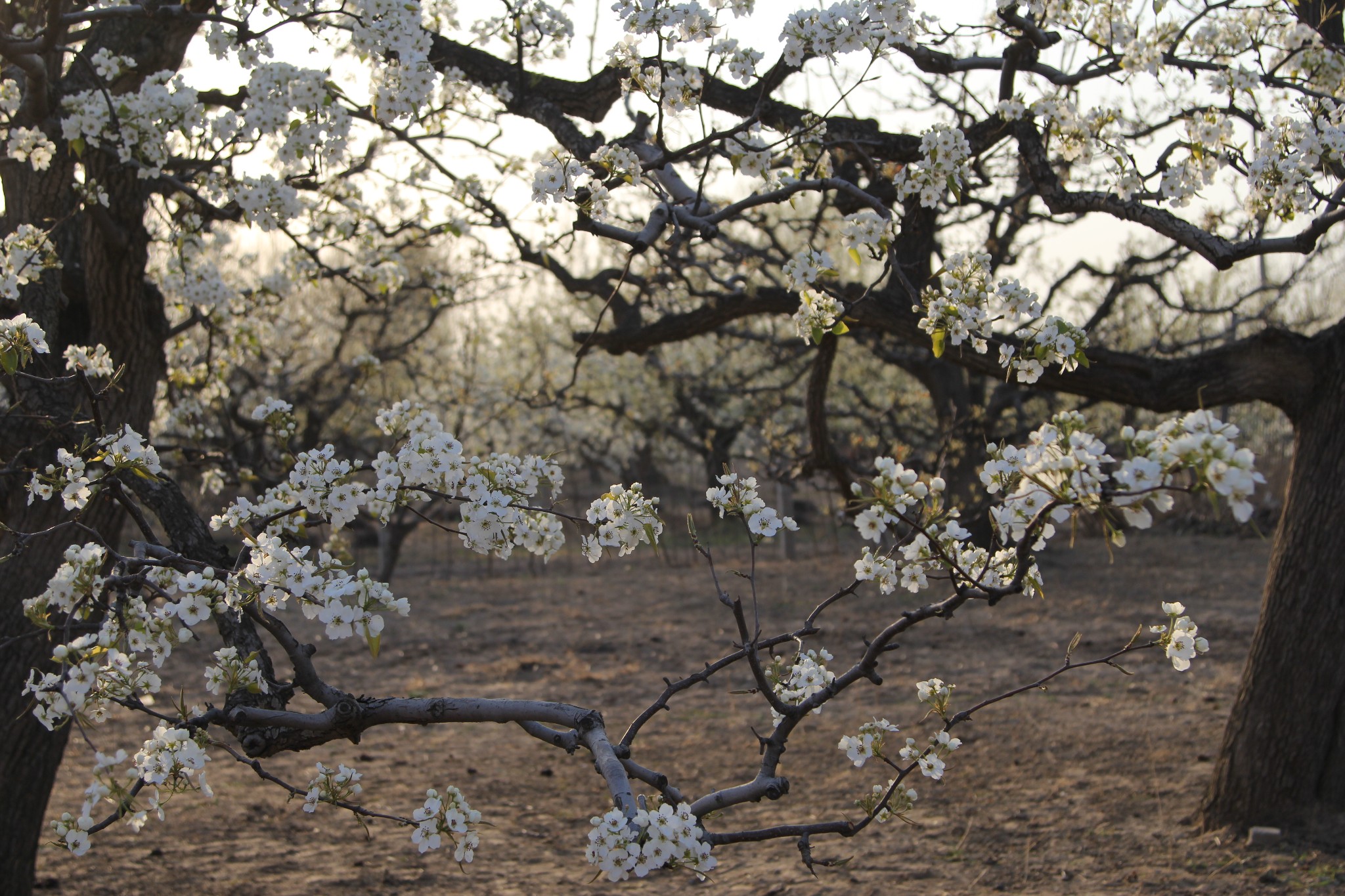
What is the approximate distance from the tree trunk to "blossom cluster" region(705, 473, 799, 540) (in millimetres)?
2872

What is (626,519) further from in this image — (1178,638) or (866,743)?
(1178,638)

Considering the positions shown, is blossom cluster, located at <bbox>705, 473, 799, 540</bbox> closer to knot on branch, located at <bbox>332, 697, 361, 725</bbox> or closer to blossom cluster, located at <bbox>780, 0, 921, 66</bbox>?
knot on branch, located at <bbox>332, 697, 361, 725</bbox>

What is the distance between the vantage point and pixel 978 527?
11.0 metres

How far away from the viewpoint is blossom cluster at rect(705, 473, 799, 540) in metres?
2.09

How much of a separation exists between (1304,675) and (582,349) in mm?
3122

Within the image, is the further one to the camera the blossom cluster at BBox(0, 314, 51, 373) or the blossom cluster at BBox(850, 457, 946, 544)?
the blossom cluster at BBox(0, 314, 51, 373)

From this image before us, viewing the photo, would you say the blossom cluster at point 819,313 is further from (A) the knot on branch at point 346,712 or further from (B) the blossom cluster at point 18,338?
(B) the blossom cluster at point 18,338

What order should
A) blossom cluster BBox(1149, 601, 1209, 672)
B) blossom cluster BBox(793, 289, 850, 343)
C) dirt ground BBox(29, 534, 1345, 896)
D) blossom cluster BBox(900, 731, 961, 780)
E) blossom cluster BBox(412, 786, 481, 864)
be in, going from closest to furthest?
1. blossom cluster BBox(1149, 601, 1209, 672)
2. blossom cluster BBox(412, 786, 481, 864)
3. blossom cluster BBox(900, 731, 961, 780)
4. blossom cluster BBox(793, 289, 850, 343)
5. dirt ground BBox(29, 534, 1345, 896)

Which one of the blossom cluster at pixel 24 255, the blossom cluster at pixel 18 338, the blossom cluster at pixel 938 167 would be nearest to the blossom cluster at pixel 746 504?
the blossom cluster at pixel 938 167

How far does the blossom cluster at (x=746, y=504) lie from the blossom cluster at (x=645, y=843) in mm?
578

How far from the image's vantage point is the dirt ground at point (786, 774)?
13.2 ft

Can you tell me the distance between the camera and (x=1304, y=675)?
4055 mm

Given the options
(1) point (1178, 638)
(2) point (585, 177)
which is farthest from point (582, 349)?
(1) point (1178, 638)

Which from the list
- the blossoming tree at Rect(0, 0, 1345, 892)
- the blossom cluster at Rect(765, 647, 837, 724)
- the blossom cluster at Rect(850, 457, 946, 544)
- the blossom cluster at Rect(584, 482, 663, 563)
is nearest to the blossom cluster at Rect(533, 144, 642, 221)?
the blossoming tree at Rect(0, 0, 1345, 892)
